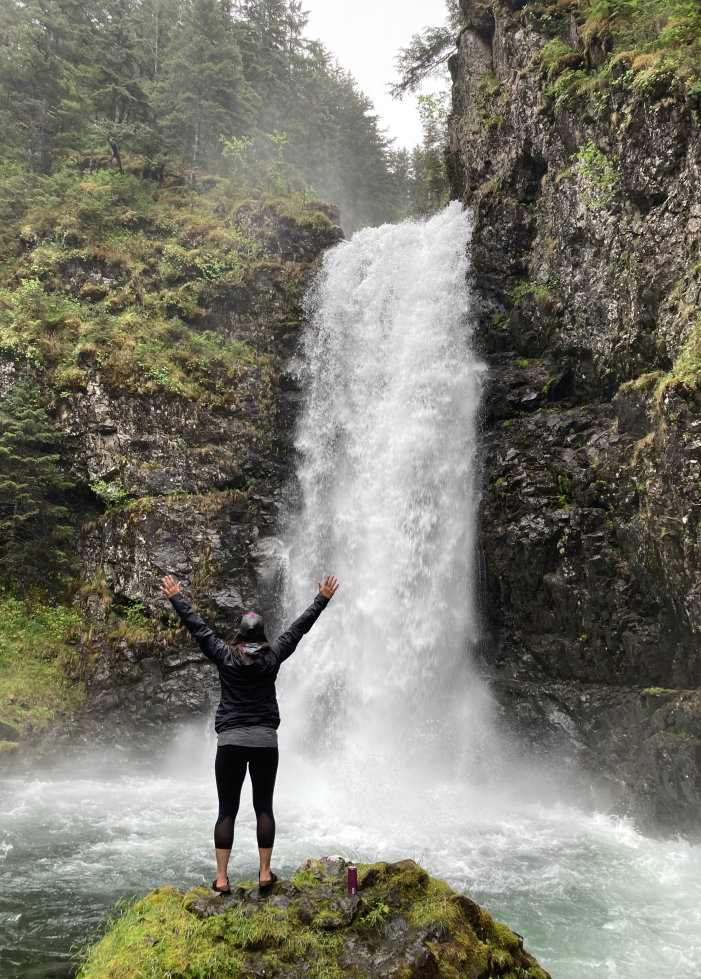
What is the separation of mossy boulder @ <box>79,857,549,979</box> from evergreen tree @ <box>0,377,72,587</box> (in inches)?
428

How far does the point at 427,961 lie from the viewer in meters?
3.41

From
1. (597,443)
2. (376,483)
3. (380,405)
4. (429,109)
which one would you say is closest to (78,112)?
(429,109)

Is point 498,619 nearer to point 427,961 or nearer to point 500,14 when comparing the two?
point 427,961

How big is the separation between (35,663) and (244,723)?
10223 millimetres

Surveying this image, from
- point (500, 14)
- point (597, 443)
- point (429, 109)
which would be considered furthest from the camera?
point (429, 109)

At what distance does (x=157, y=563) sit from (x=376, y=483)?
529 cm

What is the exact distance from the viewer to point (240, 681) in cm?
405

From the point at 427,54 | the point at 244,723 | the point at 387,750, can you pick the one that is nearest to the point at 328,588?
the point at 244,723

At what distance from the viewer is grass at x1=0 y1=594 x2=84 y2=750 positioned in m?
11.3

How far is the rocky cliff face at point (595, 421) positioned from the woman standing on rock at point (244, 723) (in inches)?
271

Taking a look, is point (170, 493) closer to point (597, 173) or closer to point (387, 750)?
point (387, 750)

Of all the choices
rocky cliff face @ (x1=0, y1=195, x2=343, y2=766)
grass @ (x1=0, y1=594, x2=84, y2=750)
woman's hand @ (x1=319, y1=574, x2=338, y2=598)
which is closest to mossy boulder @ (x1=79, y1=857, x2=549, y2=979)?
woman's hand @ (x1=319, y1=574, x2=338, y2=598)

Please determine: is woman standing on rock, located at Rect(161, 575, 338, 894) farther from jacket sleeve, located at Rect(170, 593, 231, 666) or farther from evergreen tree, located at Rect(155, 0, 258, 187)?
evergreen tree, located at Rect(155, 0, 258, 187)

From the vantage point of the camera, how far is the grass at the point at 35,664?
11258 millimetres
